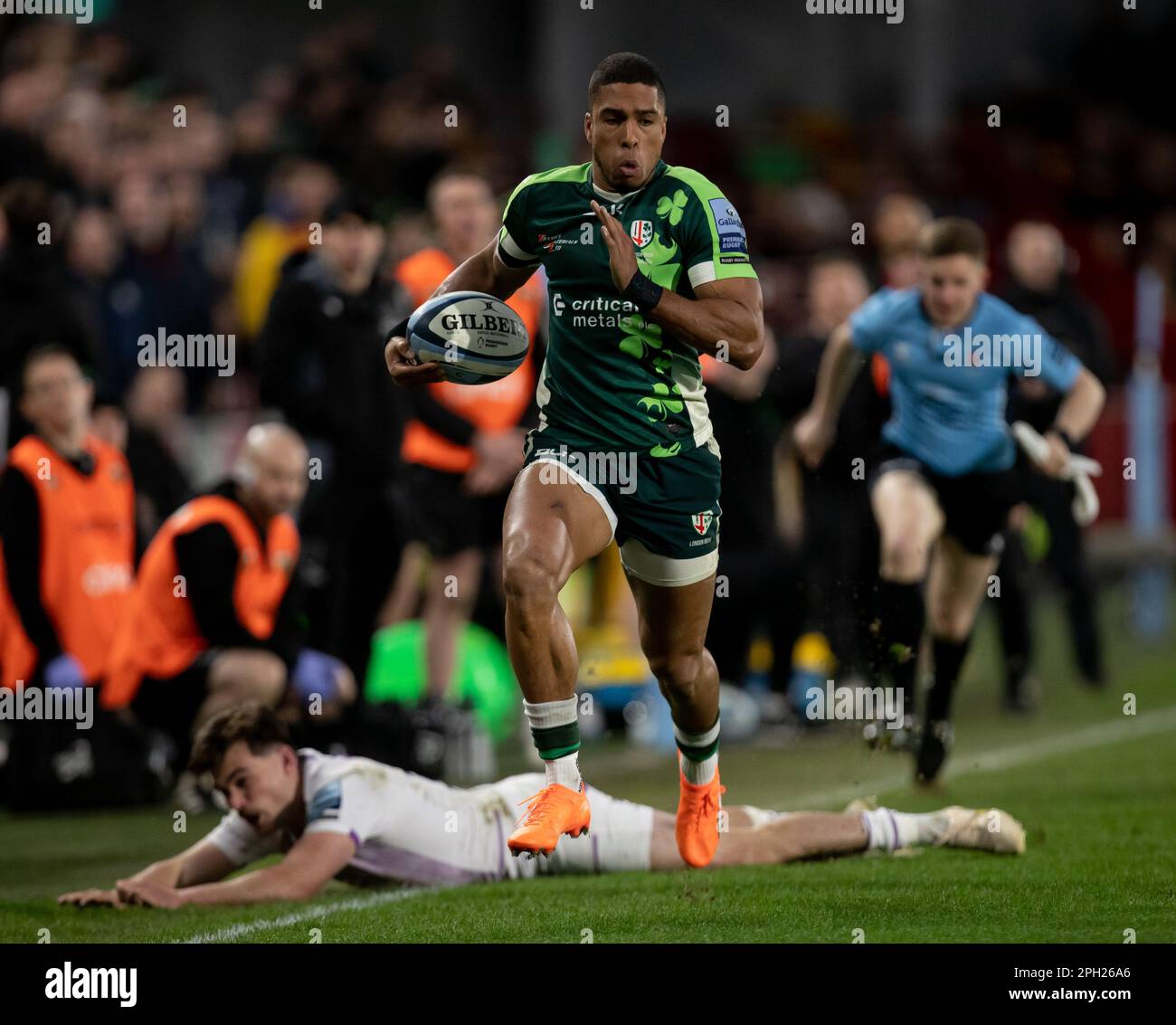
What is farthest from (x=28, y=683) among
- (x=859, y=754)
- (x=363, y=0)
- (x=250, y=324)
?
(x=363, y=0)

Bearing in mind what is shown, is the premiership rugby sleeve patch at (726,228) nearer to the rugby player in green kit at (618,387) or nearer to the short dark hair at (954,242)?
the rugby player in green kit at (618,387)

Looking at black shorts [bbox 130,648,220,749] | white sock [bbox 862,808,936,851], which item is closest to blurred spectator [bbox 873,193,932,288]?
black shorts [bbox 130,648,220,749]

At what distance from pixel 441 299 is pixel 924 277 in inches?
122

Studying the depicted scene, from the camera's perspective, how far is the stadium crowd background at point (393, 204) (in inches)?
400

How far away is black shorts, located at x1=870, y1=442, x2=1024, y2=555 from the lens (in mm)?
9031

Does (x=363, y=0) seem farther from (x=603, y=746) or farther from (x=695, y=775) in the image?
(x=695, y=775)

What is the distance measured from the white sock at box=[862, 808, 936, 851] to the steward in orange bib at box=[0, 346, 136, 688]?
400 cm

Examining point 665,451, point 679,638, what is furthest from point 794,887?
point 665,451

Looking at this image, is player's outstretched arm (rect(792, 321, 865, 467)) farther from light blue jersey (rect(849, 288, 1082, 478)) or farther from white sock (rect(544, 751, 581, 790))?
Result: white sock (rect(544, 751, 581, 790))

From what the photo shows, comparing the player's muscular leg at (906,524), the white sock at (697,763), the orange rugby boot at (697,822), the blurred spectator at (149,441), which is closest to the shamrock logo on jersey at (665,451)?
the white sock at (697,763)

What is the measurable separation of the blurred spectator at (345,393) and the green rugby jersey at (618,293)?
3392mm

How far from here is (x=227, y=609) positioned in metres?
9.12

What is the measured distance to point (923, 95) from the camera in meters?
22.1

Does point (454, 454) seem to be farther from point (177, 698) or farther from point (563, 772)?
point (563, 772)
